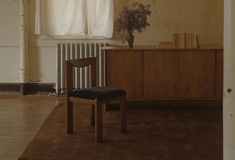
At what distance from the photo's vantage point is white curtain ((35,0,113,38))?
20.8 ft

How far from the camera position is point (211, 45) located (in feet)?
20.4

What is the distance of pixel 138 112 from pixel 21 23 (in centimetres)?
252

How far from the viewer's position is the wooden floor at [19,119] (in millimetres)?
3643

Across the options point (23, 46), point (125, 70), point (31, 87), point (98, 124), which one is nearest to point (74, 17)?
point (23, 46)

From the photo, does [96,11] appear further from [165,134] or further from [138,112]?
[165,134]

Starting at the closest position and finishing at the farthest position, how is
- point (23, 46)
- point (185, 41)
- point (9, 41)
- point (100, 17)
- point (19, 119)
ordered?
point (19, 119), point (185, 41), point (100, 17), point (23, 46), point (9, 41)

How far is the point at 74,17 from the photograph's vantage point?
6.39 meters

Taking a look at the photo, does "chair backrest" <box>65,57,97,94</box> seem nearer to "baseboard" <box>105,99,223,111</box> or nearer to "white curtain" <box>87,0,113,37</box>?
"baseboard" <box>105,99,223,111</box>

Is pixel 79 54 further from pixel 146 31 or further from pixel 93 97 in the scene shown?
pixel 93 97

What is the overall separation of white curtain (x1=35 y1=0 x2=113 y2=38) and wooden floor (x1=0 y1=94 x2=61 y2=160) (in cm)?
106

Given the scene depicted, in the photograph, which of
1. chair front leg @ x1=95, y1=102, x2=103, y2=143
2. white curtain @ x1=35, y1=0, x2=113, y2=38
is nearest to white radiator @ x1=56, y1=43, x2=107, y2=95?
white curtain @ x1=35, y1=0, x2=113, y2=38

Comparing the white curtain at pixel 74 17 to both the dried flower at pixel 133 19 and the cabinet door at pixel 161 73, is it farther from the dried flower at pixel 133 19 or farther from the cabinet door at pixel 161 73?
→ the cabinet door at pixel 161 73

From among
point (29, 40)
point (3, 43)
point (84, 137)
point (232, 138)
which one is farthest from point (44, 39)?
point (232, 138)

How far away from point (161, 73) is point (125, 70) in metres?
0.46
